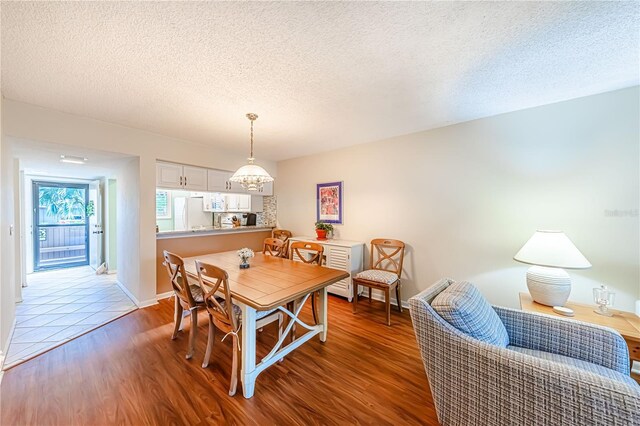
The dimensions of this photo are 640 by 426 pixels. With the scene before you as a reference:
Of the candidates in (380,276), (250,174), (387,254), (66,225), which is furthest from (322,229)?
(66,225)

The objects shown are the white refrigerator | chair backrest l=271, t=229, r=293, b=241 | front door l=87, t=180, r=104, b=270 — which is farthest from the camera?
front door l=87, t=180, r=104, b=270

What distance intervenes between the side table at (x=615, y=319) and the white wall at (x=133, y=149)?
421 cm

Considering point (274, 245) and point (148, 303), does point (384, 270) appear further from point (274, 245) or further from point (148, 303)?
point (148, 303)

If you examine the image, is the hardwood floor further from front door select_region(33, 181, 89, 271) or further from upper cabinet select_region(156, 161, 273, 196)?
front door select_region(33, 181, 89, 271)

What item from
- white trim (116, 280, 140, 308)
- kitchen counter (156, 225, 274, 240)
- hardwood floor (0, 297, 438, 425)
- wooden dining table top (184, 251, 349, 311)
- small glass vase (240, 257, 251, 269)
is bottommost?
hardwood floor (0, 297, 438, 425)

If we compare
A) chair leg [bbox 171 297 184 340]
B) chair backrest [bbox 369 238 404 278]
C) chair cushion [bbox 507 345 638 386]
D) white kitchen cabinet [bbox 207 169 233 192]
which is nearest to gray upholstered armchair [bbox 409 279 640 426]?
chair cushion [bbox 507 345 638 386]

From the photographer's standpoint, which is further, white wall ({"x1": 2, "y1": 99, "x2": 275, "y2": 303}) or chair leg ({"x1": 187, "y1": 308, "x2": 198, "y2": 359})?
white wall ({"x1": 2, "y1": 99, "x2": 275, "y2": 303})

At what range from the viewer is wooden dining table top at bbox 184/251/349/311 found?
1.60 m

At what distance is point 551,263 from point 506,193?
974 mm

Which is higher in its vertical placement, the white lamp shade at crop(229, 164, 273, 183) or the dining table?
the white lamp shade at crop(229, 164, 273, 183)

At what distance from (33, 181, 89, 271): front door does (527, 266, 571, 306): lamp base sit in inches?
310

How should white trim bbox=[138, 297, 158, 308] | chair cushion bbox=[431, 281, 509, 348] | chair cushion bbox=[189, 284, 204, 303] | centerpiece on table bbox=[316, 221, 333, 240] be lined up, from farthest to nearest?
centerpiece on table bbox=[316, 221, 333, 240] → white trim bbox=[138, 297, 158, 308] → chair cushion bbox=[189, 284, 204, 303] → chair cushion bbox=[431, 281, 509, 348]

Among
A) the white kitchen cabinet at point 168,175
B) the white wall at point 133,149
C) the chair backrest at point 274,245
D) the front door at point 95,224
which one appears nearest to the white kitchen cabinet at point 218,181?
the white wall at point 133,149

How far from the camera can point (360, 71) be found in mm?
1726
